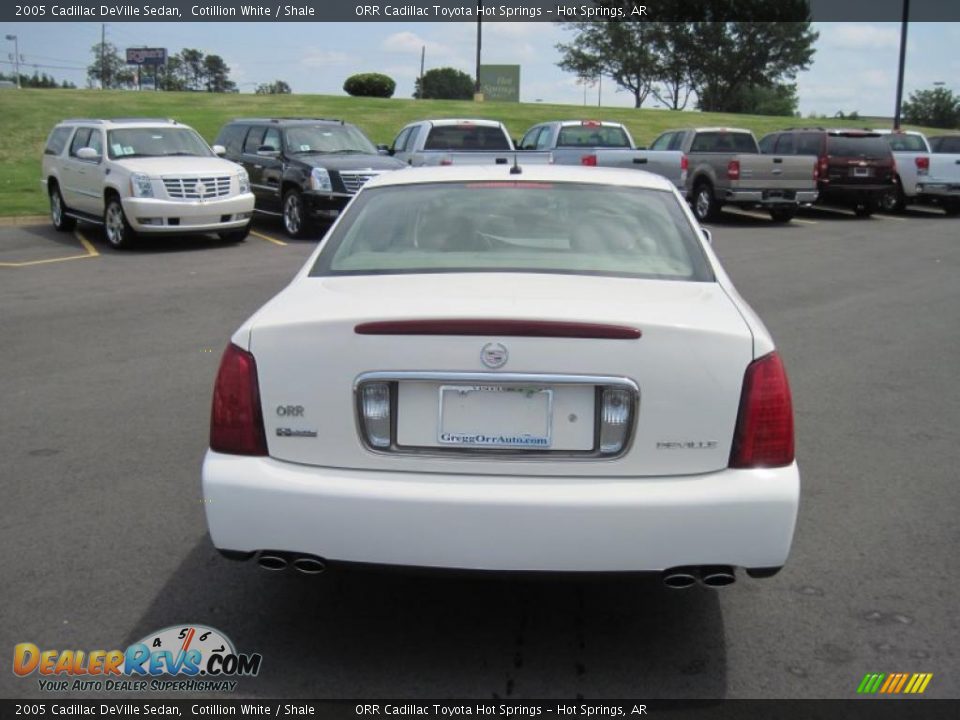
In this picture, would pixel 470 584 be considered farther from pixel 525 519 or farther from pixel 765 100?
pixel 765 100

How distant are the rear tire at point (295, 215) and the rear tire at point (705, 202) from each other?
28.2 ft

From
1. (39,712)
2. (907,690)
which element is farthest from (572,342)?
(39,712)

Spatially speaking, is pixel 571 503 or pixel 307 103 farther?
pixel 307 103

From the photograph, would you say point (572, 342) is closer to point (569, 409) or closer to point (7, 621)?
point (569, 409)

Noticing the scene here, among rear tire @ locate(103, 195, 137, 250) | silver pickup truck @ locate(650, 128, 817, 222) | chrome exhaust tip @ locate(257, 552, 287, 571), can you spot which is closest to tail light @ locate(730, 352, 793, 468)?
chrome exhaust tip @ locate(257, 552, 287, 571)

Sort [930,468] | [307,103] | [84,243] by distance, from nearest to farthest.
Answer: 1. [930,468]
2. [84,243]
3. [307,103]

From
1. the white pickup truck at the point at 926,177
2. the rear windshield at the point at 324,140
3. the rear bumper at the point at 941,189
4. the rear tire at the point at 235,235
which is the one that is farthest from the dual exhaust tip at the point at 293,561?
the rear bumper at the point at 941,189

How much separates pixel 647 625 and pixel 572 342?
1.27 meters

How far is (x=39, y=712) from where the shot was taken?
10.9 ft

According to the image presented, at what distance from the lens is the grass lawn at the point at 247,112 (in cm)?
3244

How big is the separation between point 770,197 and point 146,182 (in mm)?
11739

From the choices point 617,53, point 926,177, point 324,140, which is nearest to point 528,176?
point 324,140

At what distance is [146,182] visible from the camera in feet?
49.5

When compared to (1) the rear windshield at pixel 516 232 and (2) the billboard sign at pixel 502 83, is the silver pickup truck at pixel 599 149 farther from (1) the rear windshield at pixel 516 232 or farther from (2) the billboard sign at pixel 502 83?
(2) the billboard sign at pixel 502 83
